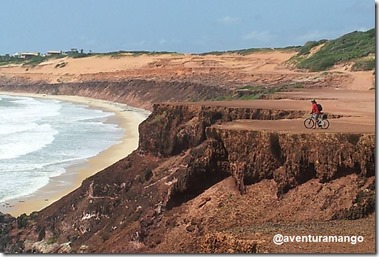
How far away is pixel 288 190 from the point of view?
12.0 m

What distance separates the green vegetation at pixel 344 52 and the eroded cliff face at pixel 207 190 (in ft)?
91.6

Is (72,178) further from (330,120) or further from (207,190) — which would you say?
(207,190)

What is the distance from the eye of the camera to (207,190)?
43.9ft

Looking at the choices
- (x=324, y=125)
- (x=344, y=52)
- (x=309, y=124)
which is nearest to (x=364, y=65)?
(x=344, y=52)

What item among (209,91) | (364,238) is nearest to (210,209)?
(364,238)

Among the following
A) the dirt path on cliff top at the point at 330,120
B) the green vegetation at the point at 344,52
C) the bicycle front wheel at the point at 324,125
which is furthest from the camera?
the green vegetation at the point at 344,52

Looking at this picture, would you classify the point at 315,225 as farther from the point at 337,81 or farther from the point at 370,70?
the point at 370,70

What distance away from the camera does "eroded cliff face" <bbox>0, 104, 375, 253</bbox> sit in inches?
449

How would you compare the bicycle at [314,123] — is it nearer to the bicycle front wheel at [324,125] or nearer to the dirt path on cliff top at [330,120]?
the bicycle front wheel at [324,125]

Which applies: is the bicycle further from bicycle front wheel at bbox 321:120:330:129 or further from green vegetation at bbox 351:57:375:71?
green vegetation at bbox 351:57:375:71

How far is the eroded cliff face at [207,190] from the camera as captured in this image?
449 inches

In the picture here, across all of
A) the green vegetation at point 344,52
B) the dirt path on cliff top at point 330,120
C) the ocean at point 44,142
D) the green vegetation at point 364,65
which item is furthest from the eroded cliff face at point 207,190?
the green vegetation at point 344,52

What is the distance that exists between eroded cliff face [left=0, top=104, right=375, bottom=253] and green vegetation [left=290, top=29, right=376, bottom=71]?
91.6 feet

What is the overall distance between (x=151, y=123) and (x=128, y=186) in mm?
2822
